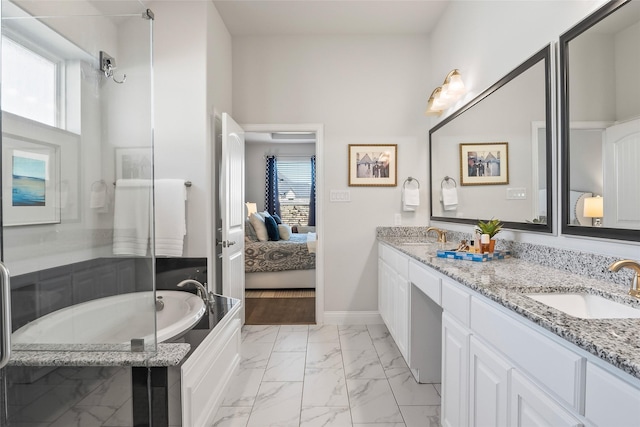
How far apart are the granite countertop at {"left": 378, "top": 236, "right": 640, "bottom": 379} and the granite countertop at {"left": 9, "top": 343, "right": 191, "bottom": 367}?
1.15m

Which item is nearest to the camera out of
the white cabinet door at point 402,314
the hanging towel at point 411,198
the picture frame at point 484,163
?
the picture frame at point 484,163

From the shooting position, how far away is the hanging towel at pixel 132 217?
56.1 inches

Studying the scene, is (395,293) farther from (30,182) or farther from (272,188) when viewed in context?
(272,188)

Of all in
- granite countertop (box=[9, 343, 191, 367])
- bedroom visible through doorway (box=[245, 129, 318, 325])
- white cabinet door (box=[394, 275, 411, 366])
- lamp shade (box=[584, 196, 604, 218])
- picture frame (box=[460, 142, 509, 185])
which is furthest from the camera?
bedroom visible through doorway (box=[245, 129, 318, 325])

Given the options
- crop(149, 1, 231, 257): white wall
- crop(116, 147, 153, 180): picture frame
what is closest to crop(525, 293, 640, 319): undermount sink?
crop(116, 147, 153, 180): picture frame

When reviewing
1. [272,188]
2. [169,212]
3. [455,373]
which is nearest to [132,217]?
[169,212]

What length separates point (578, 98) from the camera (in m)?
1.44

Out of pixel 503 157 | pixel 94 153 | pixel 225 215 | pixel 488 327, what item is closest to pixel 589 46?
pixel 503 157

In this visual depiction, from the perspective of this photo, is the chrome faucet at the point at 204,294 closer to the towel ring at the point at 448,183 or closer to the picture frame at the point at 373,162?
the picture frame at the point at 373,162

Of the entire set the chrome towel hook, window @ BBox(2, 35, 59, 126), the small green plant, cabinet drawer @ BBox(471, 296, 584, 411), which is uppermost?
the chrome towel hook

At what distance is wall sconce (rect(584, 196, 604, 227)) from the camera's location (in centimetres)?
133

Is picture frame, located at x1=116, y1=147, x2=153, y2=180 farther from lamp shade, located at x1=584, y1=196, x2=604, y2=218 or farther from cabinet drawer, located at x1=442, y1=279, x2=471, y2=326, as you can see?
lamp shade, located at x1=584, y1=196, x2=604, y2=218

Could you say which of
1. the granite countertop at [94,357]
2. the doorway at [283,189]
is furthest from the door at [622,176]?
the doorway at [283,189]

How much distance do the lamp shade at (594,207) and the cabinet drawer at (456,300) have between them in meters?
0.59
